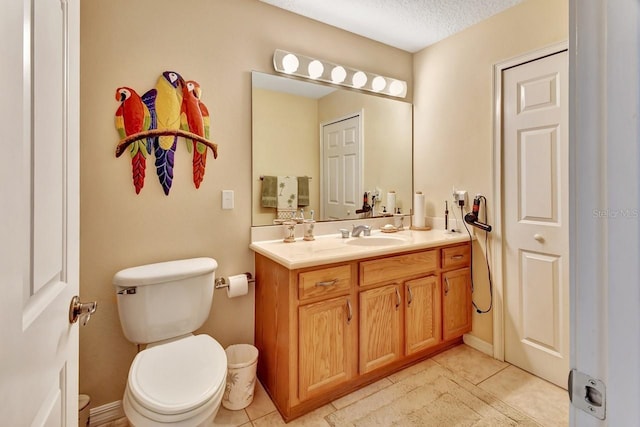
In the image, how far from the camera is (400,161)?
9.14 ft

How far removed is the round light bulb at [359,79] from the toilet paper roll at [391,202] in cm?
92

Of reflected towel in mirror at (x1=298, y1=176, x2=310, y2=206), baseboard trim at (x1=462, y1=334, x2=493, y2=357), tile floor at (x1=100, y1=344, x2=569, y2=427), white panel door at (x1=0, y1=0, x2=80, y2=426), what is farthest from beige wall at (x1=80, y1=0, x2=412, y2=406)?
baseboard trim at (x1=462, y1=334, x2=493, y2=357)

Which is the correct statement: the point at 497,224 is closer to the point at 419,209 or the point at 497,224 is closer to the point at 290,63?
the point at 419,209

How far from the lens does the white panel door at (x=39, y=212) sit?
45 cm

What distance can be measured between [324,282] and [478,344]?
4.92ft

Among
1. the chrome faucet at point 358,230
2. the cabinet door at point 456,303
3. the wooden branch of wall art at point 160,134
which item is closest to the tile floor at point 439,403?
the cabinet door at point 456,303

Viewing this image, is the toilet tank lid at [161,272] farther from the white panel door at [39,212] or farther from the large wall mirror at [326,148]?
the white panel door at [39,212]

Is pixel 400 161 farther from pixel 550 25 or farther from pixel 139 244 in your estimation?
pixel 139 244

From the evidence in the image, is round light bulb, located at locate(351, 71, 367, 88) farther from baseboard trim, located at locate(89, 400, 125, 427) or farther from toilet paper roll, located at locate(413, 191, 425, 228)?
baseboard trim, located at locate(89, 400, 125, 427)

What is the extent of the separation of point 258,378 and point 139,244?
1097mm

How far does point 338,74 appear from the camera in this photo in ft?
7.72

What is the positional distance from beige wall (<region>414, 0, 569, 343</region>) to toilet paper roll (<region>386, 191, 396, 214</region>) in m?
0.27

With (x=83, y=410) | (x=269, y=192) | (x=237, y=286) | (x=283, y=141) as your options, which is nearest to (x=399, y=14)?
(x=283, y=141)

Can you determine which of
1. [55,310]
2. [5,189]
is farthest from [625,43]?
[55,310]
